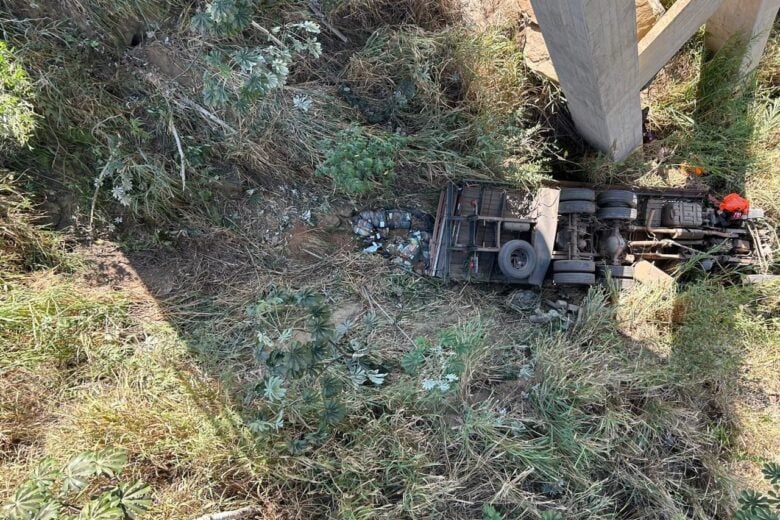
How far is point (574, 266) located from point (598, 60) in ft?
4.93

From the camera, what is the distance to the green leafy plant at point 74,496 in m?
1.99

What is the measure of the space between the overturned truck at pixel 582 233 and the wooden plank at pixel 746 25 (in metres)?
1.14

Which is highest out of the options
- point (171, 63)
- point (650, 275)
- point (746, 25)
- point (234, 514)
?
point (746, 25)

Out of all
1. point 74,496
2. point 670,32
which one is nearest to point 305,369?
point 74,496

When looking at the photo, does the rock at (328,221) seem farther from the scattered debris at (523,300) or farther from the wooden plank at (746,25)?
the wooden plank at (746,25)

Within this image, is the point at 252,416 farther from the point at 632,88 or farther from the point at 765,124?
the point at 765,124

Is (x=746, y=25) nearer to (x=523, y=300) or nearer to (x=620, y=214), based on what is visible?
(x=620, y=214)

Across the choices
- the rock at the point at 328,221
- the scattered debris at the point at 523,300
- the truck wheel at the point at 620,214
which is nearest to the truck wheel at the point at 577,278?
the scattered debris at the point at 523,300

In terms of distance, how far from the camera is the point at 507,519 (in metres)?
2.66

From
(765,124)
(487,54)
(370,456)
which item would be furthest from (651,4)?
(370,456)

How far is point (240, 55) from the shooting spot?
2.70 m

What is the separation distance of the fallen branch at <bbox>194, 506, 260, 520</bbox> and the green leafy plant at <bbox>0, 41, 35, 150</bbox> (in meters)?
2.51

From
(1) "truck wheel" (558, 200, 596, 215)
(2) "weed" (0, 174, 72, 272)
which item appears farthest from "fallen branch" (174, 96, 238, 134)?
(1) "truck wheel" (558, 200, 596, 215)

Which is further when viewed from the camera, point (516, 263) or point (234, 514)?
point (516, 263)
